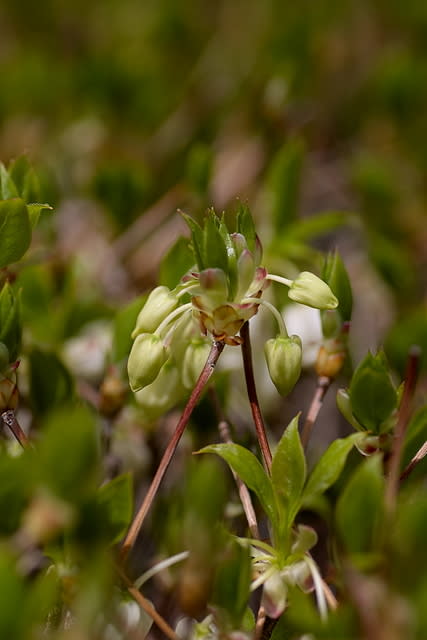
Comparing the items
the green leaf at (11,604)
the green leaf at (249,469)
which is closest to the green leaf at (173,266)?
the green leaf at (249,469)

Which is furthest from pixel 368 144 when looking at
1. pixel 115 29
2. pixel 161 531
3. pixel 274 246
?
pixel 161 531

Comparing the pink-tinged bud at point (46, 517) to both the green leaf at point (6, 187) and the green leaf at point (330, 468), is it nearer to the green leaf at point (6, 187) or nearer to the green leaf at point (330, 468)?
the green leaf at point (330, 468)

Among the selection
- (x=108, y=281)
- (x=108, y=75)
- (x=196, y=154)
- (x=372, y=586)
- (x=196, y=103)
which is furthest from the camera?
(x=196, y=103)

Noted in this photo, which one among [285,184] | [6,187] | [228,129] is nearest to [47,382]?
[6,187]

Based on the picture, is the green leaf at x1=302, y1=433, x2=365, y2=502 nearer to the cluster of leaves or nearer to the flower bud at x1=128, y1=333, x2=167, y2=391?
the cluster of leaves

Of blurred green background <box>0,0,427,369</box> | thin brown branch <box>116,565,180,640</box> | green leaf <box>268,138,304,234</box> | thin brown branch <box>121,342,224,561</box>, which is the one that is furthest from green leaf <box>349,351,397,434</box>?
green leaf <box>268,138,304,234</box>

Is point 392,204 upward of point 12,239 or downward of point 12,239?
downward

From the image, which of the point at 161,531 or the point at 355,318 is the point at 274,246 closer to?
the point at 355,318
